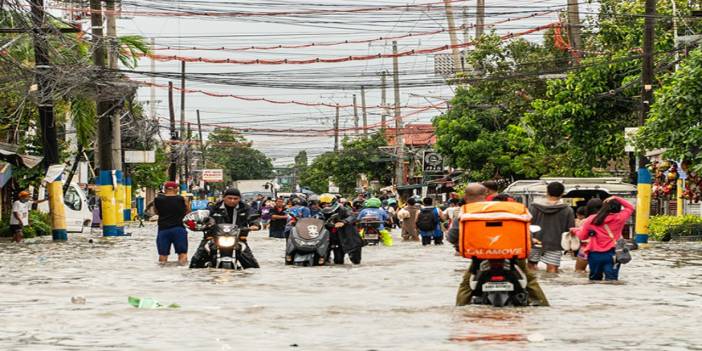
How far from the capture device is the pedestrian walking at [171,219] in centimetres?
2361

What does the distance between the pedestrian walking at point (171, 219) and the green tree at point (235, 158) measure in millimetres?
134768

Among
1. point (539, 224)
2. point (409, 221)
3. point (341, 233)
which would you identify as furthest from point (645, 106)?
point (539, 224)

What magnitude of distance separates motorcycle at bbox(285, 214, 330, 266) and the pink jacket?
21.5 ft

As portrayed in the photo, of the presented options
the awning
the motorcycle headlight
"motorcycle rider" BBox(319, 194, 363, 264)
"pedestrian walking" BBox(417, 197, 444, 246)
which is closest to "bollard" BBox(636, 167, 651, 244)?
"pedestrian walking" BBox(417, 197, 444, 246)

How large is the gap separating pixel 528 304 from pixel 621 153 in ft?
95.6

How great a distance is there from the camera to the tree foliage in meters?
109

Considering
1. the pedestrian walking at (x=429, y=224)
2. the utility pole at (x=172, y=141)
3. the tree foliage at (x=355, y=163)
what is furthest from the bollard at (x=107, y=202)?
the tree foliage at (x=355, y=163)

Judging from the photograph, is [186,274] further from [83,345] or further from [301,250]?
[83,345]

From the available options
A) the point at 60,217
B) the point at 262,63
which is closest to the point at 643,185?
the point at 262,63

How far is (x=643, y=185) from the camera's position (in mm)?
35188

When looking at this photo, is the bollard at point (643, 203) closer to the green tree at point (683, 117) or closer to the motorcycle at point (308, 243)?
the green tree at point (683, 117)

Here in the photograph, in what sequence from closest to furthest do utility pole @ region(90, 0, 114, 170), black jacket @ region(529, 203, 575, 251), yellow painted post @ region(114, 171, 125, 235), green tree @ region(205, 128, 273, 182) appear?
black jacket @ region(529, 203, 575, 251) → utility pole @ region(90, 0, 114, 170) → yellow painted post @ region(114, 171, 125, 235) → green tree @ region(205, 128, 273, 182)

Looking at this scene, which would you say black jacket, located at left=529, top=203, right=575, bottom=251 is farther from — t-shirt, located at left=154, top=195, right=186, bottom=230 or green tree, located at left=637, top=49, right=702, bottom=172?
green tree, located at left=637, top=49, right=702, bottom=172

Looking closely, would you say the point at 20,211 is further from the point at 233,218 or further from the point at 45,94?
the point at 233,218
